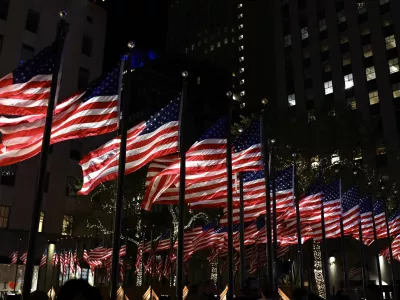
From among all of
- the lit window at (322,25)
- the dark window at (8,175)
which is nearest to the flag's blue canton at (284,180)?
the dark window at (8,175)

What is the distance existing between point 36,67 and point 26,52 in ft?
109

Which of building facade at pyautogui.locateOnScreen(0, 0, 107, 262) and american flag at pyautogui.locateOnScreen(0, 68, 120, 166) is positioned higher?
building facade at pyautogui.locateOnScreen(0, 0, 107, 262)

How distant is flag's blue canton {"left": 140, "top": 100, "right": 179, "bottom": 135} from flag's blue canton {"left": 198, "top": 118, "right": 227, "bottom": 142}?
1978mm

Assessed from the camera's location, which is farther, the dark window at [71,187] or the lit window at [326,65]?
the lit window at [326,65]

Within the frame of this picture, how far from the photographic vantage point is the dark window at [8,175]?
39.5m

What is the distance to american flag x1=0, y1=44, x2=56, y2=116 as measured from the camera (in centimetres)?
1239

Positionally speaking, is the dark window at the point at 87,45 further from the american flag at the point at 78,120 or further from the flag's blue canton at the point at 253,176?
the american flag at the point at 78,120

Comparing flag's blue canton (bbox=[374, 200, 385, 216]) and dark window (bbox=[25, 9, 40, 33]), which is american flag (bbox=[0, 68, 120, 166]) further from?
dark window (bbox=[25, 9, 40, 33])

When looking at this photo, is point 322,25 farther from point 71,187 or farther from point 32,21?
point 71,187

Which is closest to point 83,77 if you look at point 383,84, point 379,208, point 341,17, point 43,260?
point 43,260

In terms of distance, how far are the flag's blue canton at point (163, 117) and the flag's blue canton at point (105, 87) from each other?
1726 millimetres

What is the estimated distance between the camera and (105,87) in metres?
13.8

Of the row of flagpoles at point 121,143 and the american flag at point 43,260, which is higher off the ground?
the row of flagpoles at point 121,143

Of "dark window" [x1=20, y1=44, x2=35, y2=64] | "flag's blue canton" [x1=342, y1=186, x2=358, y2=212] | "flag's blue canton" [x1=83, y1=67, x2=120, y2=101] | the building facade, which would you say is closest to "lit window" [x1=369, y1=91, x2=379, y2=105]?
the building facade
